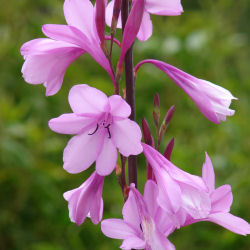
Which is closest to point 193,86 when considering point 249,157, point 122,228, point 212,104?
point 212,104

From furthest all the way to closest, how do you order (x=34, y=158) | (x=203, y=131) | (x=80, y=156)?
(x=203, y=131) → (x=34, y=158) → (x=80, y=156)

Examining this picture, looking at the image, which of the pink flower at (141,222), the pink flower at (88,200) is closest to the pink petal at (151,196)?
the pink flower at (141,222)

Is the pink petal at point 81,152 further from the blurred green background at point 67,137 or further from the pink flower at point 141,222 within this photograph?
the blurred green background at point 67,137

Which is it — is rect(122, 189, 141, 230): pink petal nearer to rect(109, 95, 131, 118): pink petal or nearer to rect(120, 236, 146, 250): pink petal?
rect(120, 236, 146, 250): pink petal

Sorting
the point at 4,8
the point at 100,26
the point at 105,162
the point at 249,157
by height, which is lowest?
the point at 249,157

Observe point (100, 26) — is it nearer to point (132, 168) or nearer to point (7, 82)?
point (132, 168)

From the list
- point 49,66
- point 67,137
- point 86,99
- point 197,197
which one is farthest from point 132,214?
point 67,137
